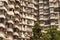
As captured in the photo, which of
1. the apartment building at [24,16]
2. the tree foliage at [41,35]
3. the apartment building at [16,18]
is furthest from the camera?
the apartment building at [24,16]

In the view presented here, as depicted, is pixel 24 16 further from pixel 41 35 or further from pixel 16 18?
pixel 41 35

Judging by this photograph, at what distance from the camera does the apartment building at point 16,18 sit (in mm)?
55625

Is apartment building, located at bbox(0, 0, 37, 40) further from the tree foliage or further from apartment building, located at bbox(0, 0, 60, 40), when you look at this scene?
the tree foliage

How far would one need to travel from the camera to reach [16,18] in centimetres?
6294

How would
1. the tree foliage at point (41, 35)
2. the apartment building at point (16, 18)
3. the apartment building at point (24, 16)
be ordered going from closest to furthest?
1. the tree foliage at point (41, 35)
2. the apartment building at point (16, 18)
3. the apartment building at point (24, 16)

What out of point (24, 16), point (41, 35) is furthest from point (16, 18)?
point (41, 35)

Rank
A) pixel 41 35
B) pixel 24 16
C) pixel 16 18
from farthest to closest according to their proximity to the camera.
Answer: pixel 24 16
pixel 16 18
pixel 41 35

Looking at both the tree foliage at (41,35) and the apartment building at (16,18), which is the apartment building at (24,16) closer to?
the apartment building at (16,18)

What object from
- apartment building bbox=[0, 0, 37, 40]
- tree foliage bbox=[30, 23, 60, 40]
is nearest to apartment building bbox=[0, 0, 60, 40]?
apartment building bbox=[0, 0, 37, 40]

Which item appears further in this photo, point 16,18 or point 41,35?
point 16,18

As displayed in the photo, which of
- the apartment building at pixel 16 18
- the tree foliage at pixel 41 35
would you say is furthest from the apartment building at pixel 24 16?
the tree foliage at pixel 41 35

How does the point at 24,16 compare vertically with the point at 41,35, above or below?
above

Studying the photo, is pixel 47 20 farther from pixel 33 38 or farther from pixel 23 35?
pixel 33 38

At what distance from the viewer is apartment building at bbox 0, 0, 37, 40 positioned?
5562 centimetres
